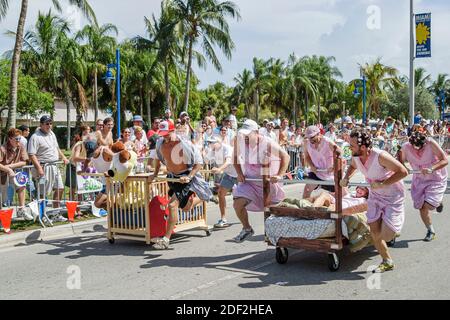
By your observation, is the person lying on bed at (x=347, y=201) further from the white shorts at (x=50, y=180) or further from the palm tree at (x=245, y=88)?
the palm tree at (x=245, y=88)

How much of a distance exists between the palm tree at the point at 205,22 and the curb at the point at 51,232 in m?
21.2

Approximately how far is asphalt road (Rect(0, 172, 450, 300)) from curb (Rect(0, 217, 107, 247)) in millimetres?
245

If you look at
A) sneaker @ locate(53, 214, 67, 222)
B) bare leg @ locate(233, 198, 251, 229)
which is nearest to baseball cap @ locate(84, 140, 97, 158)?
sneaker @ locate(53, 214, 67, 222)

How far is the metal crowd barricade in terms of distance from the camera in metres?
7.87

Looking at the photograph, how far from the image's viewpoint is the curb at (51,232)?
846cm

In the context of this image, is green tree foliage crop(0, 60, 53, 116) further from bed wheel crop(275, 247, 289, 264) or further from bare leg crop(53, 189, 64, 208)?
bed wheel crop(275, 247, 289, 264)

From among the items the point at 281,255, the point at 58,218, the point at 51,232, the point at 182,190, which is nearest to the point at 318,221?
the point at 281,255

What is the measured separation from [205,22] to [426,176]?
24.7m

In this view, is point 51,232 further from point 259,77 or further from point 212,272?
point 259,77

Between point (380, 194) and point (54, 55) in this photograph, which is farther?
point (54, 55)

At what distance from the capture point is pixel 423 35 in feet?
70.3

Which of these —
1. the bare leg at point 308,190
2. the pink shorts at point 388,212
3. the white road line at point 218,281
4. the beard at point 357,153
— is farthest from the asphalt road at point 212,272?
the beard at point 357,153
